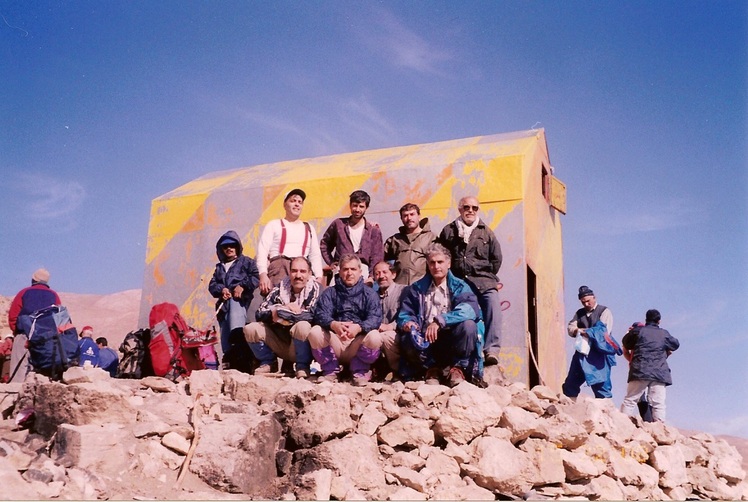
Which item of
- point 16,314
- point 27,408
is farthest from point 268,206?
point 27,408

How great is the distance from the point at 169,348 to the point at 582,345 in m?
4.14

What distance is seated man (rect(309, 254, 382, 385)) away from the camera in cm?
595

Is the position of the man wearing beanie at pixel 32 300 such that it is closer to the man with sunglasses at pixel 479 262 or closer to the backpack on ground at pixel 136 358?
the backpack on ground at pixel 136 358

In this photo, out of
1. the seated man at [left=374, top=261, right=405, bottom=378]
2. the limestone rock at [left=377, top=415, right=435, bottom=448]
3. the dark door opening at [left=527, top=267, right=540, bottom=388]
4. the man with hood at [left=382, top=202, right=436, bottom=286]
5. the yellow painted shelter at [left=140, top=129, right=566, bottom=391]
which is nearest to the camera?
the limestone rock at [left=377, top=415, right=435, bottom=448]

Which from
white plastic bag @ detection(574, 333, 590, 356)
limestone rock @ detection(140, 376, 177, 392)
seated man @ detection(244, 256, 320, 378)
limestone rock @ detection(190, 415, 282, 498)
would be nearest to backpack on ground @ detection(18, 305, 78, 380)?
limestone rock @ detection(140, 376, 177, 392)

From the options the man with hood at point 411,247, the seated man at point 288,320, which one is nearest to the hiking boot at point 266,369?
the seated man at point 288,320

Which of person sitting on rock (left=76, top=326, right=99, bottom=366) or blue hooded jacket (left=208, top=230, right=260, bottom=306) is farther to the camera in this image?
person sitting on rock (left=76, top=326, right=99, bottom=366)

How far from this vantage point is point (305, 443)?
4867 millimetres

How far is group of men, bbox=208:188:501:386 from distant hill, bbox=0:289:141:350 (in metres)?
11.8

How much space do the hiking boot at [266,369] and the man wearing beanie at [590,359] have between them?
3076 millimetres

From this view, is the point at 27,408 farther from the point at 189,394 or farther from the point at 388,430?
the point at 388,430

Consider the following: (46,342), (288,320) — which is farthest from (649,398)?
(46,342)

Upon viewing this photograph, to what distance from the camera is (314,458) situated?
4688 millimetres

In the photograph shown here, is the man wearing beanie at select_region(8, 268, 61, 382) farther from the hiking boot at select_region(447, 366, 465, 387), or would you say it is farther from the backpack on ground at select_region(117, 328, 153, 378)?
the hiking boot at select_region(447, 366, 465, 387)
